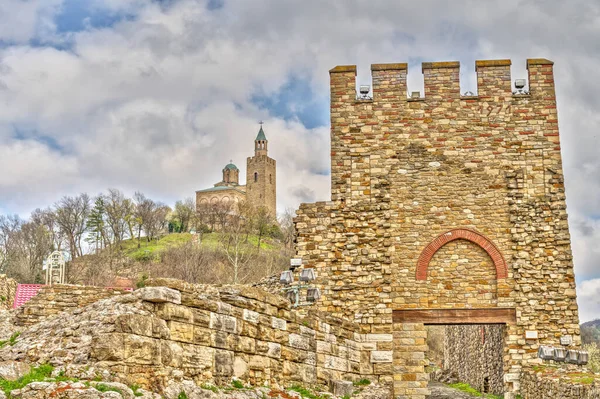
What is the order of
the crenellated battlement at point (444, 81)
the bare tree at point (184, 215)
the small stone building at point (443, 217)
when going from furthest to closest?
the bare tree at point (184, 215) < the crenellated battlement at point (444, 81) < the small stone building at point (443, 217)

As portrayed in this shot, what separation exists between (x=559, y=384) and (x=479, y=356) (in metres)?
11.4

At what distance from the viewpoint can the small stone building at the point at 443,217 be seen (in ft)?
46.3

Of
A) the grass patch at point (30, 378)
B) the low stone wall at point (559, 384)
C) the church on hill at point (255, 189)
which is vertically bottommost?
the low stone wall at point (559, 384)

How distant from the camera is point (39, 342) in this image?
20.3ft

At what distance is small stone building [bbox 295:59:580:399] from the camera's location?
46.3 ft

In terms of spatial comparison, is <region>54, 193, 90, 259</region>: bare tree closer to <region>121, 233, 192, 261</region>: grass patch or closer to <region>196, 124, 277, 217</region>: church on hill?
<region>121, 233, 192, 261</region>: grass patch

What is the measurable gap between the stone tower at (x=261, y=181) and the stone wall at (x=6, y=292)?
7896 cm

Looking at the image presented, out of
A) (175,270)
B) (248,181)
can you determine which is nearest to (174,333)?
(175,270)

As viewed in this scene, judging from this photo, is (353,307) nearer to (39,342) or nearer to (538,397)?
(538,397)

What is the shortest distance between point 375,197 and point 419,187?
3.29 feet

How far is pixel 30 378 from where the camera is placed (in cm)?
533

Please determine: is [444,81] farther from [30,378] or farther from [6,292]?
[30,378]

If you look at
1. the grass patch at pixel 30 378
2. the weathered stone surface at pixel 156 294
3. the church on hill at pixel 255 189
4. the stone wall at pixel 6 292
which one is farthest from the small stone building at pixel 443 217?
the church on hill at pixel 255 189

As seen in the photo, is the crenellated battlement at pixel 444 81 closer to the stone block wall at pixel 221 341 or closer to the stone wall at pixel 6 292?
the stone block wall at pixel 221 341
